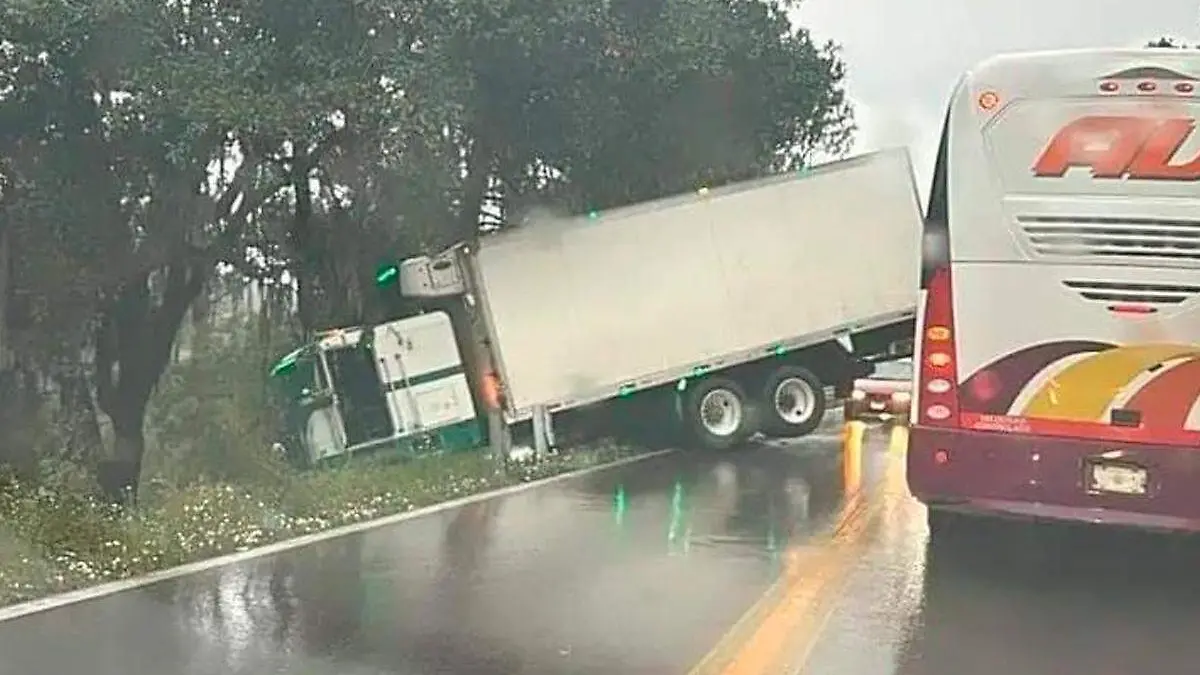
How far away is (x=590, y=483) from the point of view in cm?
1579

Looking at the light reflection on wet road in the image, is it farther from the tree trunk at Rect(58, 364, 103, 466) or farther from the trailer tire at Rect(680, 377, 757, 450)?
the tree trunk at Rect(58, 364, 103, 466)

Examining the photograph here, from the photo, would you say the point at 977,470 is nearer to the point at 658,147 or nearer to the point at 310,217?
the point at 658,147

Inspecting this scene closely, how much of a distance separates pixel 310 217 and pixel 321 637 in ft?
39.1

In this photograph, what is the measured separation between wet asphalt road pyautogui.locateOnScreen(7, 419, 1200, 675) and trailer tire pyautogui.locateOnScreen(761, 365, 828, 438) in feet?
22.9

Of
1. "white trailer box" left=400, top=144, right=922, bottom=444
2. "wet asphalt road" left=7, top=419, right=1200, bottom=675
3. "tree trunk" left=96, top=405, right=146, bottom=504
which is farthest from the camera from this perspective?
"tree trunk" left=96, top=405, right=146, bottom=504

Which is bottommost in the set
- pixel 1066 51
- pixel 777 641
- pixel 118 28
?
pixel 777 641

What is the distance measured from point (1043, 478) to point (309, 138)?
27.8 feet

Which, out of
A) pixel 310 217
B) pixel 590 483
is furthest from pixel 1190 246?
pixel 310 217

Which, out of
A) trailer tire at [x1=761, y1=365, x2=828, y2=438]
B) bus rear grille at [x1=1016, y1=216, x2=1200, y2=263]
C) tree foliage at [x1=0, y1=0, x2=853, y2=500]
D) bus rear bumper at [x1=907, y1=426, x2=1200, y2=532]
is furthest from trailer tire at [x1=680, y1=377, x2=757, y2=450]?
bus rear grille at [x1=1016, y1=216, x2=1200, y2=263]

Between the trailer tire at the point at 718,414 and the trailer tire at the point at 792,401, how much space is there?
25 cm

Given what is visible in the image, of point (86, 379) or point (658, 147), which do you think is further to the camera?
point (86, 379)

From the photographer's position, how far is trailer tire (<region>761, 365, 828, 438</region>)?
66.1 feet

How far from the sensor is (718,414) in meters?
19.8

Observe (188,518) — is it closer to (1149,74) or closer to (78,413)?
(1149,74)
